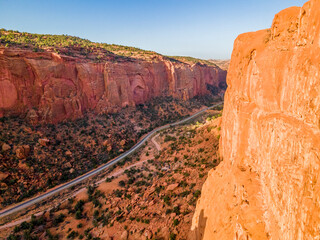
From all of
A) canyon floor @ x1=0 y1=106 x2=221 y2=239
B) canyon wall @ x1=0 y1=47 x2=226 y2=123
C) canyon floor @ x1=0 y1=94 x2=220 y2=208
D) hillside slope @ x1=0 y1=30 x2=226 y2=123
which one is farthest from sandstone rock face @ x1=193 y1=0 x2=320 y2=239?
hillside slope @ x1=0 y1=30 x2=226 y2=123

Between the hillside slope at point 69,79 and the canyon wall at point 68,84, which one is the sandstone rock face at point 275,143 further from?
the hillside slope at point 69,79

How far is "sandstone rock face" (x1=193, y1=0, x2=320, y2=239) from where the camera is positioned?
167 inches

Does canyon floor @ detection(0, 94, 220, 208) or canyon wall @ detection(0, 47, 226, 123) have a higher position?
canyon wall @ detection(0, 47, 226, 123)

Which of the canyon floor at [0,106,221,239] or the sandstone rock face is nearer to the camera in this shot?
the sandstone rock face

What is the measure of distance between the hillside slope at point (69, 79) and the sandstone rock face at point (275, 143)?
35063mm

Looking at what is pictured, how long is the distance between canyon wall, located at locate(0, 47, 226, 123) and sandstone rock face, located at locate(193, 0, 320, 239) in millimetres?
34792

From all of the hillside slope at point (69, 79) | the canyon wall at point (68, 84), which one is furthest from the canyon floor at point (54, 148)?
the hillside slope at point (69, 79)

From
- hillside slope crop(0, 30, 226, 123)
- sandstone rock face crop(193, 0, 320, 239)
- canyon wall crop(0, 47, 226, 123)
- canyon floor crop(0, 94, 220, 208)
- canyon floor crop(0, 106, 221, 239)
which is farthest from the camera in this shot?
hillside slope crop(0, 30, 226, 123)

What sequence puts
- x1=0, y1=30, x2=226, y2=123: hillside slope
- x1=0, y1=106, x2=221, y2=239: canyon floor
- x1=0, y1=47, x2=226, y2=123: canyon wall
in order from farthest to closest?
x1=0, y1=30, x2=226, y2=123: hillside slope < x1=0, y1=47, x2=226, y2=123: canyon wall < x1=0, y1=106, x2=221, y2=239: canyon floor

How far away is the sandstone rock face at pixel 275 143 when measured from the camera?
13.9 feet

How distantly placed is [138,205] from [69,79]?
31.5 metres

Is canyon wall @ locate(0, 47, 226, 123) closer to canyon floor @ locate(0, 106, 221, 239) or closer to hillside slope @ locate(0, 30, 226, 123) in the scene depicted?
hillside slope @ locate(0, 30, 226, 123)

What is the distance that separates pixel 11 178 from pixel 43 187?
4289mm

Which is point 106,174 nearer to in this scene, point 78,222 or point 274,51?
→ point 78,222
